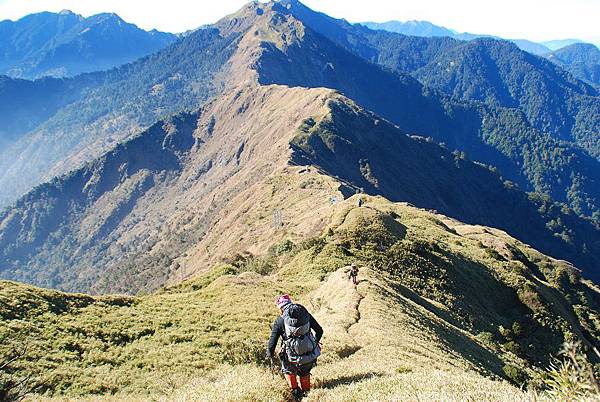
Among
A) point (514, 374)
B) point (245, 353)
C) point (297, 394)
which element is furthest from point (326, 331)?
point (514, 374)

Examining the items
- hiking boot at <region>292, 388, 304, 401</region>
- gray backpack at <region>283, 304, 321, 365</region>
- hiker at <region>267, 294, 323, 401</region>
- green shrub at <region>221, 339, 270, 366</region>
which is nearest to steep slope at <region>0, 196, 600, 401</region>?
green shrub at <region>221, 339, 270, 366</region>

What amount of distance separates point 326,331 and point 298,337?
875cm

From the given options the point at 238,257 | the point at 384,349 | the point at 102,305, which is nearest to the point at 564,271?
the point at 238,257

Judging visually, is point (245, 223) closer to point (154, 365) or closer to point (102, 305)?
point (102, 305)

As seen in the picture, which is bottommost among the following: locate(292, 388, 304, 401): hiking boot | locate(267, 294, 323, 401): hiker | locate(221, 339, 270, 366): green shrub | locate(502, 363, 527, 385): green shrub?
locate(502, 363, 527, 385): green shrub

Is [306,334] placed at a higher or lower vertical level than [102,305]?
higher

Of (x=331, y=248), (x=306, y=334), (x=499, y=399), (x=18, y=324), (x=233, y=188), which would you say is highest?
(x=499, y=399)

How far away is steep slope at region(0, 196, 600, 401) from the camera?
14064mm

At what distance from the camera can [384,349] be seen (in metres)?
19.4

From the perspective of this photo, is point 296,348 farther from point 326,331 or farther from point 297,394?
point 326,331

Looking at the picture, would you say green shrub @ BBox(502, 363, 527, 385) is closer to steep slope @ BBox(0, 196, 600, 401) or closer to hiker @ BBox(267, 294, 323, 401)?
steep slope @ BBox(0, 196, 600, 401)

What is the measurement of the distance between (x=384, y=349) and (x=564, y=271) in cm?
7081

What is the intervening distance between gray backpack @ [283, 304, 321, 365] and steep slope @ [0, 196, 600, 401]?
0.96 metres

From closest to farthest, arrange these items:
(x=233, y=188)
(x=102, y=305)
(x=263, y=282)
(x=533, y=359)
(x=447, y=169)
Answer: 1. (x=102, y=305)
2. (x=263, y=282)
3. (x=533, y=359)
4. (x=233, y=188)
5. (x=447, y=169)
